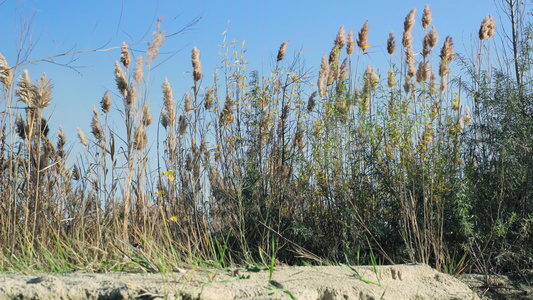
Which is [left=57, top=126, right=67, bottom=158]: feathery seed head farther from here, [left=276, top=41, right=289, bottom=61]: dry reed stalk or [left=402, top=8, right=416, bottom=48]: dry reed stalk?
[left=402, top=8, right=416, bottom=48]: dry reed stalk

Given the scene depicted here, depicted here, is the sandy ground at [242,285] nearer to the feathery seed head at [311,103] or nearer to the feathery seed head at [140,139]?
the feathery seed head at [140,139]

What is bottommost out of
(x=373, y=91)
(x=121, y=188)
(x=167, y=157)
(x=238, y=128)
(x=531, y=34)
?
(x=121, y=188)

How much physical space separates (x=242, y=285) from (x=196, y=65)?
2.99 meters

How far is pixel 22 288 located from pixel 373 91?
3.75 metres

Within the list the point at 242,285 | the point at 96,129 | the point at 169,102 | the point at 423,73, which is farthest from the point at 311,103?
the point at 242,285

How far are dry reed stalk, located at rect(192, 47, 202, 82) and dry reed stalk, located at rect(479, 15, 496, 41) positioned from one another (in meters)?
2.98

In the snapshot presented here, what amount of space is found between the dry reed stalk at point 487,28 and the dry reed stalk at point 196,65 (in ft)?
9.76

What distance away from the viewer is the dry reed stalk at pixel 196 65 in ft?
15.4

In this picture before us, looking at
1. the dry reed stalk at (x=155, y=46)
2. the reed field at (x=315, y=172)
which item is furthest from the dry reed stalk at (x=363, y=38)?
the dry reed stalk at (x=155, y=46)

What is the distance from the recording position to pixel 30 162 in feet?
13.4

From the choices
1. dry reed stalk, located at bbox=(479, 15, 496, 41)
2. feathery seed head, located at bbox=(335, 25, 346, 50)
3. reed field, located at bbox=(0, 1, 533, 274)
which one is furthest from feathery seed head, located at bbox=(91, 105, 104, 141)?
dry reed stalk, located at bbox=(479, 15, 496, 41)

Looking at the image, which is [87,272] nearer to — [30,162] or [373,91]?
[30,162]

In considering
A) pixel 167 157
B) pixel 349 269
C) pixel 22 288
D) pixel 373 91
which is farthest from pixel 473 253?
pixel 22 288

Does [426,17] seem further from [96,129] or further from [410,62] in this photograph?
[96,129]
